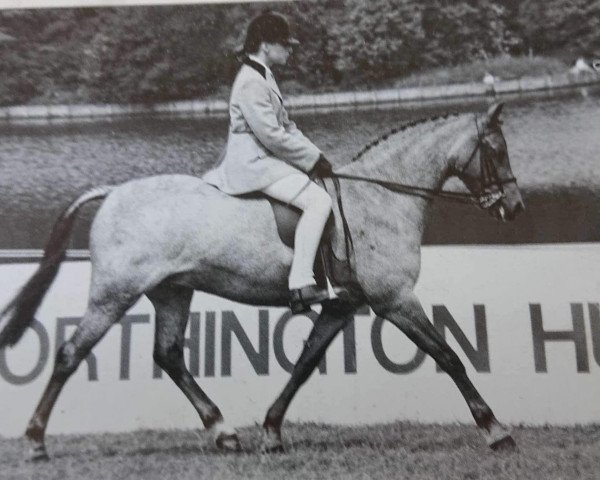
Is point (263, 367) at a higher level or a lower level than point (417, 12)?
lower

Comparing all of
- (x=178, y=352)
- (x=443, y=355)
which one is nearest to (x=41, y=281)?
(x=178, y=352)

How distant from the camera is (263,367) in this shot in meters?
3.39

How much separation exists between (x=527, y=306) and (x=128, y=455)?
2.00 m

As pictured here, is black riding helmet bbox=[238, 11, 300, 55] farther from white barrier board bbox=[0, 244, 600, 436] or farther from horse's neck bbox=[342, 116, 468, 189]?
white barrier board bbox=[0, 244, 600, 436]

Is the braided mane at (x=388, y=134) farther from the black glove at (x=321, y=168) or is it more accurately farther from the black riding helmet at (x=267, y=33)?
the black riding helmet at (x=267, y=33)

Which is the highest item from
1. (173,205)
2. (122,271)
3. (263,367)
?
(173,205)

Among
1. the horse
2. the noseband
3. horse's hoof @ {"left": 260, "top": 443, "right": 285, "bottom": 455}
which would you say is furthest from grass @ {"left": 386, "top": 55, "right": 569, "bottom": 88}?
horse's hoof @ {"left": 260, "top": 443, "right": 285, "bottom": 455}

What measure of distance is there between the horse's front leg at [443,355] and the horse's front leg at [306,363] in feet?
0.76

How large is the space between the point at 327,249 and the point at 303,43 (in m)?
1.26

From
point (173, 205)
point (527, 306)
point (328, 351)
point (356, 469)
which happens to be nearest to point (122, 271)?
point (173, 205)

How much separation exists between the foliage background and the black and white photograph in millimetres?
18

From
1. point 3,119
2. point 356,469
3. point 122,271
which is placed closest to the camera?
point 356,469

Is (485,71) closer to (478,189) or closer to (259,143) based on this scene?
(478,189)

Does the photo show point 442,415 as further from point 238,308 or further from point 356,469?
point 238,308
